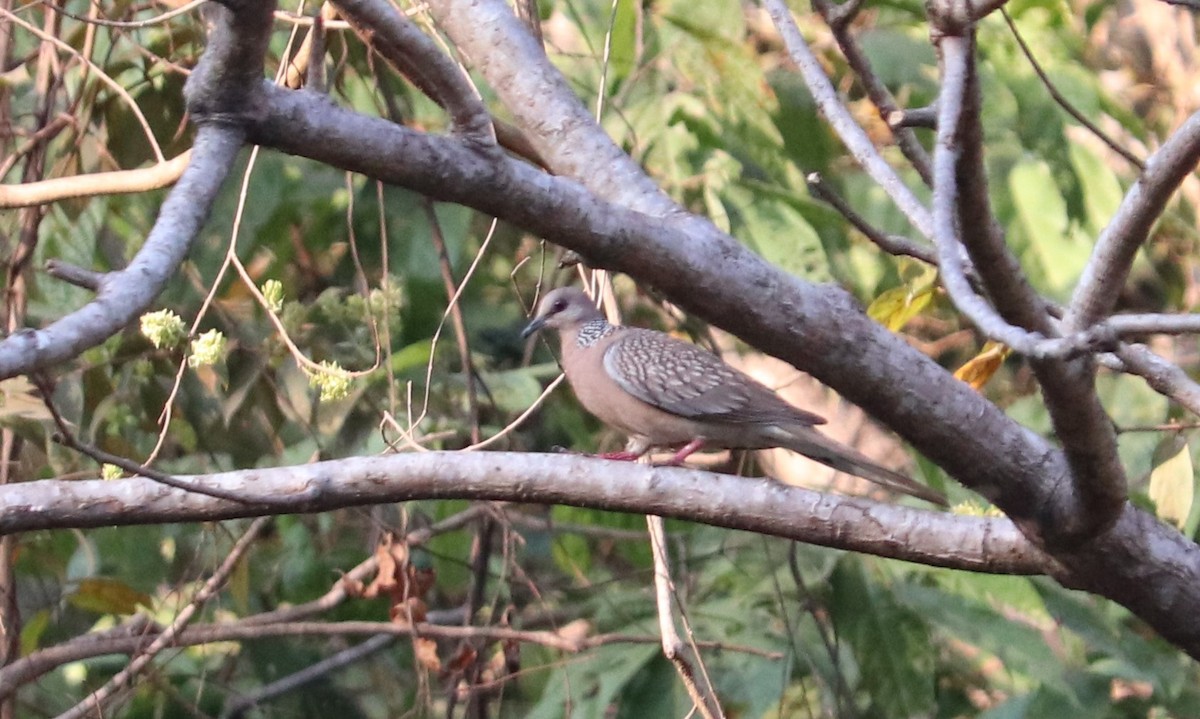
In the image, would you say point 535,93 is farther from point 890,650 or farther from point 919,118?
point 890,650

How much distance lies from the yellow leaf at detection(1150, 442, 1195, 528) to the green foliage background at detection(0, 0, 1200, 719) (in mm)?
594

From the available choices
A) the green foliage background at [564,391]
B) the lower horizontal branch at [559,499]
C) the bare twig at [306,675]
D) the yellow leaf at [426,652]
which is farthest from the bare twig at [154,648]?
the lower horizontal branch at [559,499]

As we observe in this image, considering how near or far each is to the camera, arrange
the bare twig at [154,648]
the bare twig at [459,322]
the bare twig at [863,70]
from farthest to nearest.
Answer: the bare twig at [459,322] → the bare twig at [154,648] → the bare twig at [863,70]

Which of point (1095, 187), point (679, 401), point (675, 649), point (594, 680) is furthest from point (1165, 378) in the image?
point (1095, 187)

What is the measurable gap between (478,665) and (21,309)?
5.34 ft

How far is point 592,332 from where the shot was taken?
4520 mm

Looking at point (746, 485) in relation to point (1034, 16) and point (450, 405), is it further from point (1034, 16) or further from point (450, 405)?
point (1034, 16)

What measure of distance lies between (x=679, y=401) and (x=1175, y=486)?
1459 mm

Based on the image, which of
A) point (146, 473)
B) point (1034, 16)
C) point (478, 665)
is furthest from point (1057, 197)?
point (146, 473)

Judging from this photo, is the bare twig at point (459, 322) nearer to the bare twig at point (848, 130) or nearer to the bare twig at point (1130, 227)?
the bare twig at point (848, 130)

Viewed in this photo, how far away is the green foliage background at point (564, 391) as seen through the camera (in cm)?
387

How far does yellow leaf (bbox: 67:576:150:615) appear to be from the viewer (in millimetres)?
4008

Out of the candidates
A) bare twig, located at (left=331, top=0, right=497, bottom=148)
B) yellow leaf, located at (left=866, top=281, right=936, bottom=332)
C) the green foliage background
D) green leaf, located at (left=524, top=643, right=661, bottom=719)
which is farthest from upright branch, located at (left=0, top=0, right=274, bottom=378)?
green leaf, located at (left=524, top=643, right=661, bottom=719)

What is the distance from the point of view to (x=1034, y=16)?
15.4 ft
